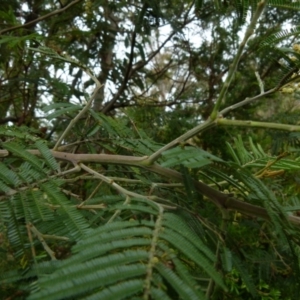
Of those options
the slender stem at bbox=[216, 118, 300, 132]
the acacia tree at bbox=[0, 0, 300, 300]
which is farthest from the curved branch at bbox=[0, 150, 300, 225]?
the slender stem at bbox=[216, 118, 300, 132]

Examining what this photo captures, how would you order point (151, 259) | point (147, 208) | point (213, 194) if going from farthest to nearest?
point (213, 194) → point (147, 208) → point (151, 259)

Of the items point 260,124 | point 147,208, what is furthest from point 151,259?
point 260,124

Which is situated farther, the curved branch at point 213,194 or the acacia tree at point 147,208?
the curved branch at point 213,194

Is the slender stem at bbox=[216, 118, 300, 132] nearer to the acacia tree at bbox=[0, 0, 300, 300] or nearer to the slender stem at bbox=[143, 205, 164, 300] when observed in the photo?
the acacia tree at bbox=[0, 0, 300, 300]

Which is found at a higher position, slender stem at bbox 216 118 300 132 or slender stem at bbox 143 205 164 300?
slender stem at bbox 216 118 300 132

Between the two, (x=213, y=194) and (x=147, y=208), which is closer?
(x=147, y=208)

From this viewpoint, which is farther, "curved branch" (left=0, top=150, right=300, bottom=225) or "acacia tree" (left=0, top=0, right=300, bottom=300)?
"curved branch" (left=0, top=150, right=300, bottom=225)

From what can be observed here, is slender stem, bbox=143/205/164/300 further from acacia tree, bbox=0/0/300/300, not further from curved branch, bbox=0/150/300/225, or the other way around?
curved branch, bbox=0/150/300/225

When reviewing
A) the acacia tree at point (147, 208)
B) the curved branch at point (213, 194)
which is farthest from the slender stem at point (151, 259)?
the curved branch at point (213, 194)

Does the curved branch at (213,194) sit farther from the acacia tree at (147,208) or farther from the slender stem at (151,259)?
the slender stem at (151,259)

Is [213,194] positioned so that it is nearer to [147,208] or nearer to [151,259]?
[147,208]

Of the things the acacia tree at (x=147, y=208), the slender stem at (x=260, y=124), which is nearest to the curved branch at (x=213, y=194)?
the acacia tree at (x=147, y=208)

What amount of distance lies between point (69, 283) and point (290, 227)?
374 millimetres

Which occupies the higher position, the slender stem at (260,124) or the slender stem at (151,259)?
the slender stem at (260,124)
